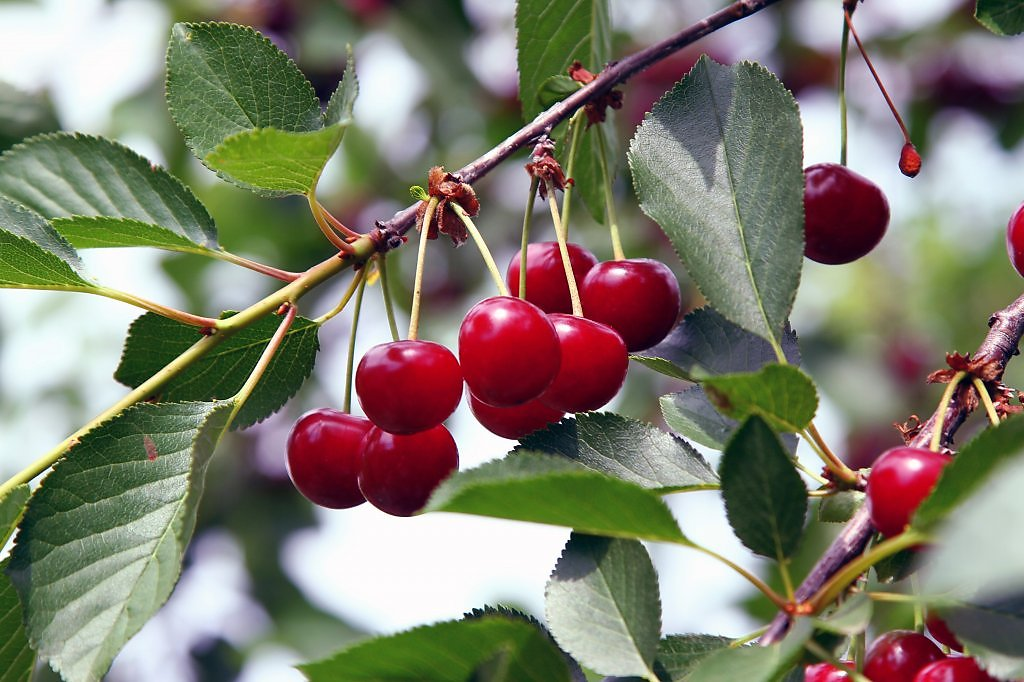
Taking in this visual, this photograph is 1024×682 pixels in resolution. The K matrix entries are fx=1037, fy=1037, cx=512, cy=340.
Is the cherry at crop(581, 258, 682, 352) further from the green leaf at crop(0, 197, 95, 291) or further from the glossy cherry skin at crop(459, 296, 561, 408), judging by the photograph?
the green leaf at crop(0, 197, 95, 291)

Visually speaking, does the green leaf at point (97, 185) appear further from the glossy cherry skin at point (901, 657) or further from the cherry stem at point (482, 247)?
the glossy cherry skin at point (901, 657)

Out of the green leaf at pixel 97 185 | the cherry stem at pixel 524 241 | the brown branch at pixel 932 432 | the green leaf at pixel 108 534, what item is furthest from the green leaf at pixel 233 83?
the brown branch at pixel 932 432

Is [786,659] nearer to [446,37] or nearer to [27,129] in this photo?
[27,129]

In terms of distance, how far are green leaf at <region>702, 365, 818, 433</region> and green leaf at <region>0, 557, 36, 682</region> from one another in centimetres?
79

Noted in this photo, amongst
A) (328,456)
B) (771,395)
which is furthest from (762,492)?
(328,456)

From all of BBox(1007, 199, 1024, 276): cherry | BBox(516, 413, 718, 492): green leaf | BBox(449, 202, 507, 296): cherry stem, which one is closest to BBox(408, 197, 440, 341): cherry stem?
BBox(449, 202, 507, 296): cherry stem

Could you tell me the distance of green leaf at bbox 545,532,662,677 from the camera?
995mm

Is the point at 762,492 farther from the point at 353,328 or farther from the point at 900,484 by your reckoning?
the point at 353,328

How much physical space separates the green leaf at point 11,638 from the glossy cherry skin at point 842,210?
110 cm

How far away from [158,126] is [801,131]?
122 inches

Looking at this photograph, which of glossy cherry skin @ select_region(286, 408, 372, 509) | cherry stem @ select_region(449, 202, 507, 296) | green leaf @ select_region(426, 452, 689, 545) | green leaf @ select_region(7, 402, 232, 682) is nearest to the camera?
green leaf @ select_region(426, 452, 689, 545)

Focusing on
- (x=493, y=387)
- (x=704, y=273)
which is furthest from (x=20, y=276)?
(x=704, y=273)

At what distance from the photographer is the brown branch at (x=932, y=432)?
1.04 meters

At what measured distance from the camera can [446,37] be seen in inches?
139
